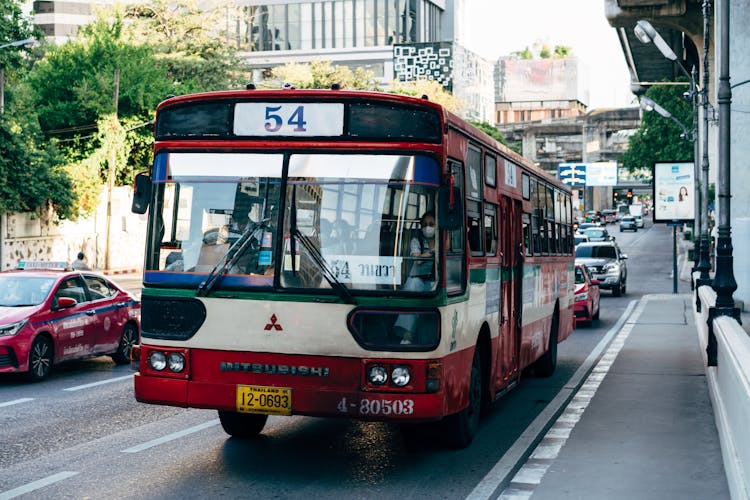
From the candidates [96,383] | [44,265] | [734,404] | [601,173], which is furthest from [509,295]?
[601,173]

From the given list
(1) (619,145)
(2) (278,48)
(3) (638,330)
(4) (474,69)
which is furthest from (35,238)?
(1) (619,145)

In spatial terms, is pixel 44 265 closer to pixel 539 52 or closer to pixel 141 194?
pixel 141 194

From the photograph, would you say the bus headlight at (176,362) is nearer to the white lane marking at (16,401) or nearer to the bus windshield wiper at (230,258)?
the bus windshield wiper at (230,258)

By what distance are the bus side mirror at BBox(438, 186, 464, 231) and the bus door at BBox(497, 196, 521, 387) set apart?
318 centimetres

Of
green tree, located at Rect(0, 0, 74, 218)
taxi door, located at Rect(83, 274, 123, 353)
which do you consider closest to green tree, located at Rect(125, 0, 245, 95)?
green tree, located at Rect(0, 0, 74, 218)

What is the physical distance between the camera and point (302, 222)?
8.60 metres

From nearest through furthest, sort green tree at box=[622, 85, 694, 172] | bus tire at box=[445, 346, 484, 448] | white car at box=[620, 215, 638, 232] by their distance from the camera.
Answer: bus tire at box=[445, 346, 484, 448] < green tree at box=[622, 85, 694, 172] < white car at box=[620, 215, 638, 232]

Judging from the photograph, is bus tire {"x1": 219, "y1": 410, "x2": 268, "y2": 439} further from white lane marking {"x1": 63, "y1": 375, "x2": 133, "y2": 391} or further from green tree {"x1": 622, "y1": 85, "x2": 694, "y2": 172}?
green tree {"x1": 622, "y1": 85, "x2": 694, "y2": 172}

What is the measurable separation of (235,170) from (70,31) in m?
119

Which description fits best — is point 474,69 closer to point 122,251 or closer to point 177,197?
point 122,251

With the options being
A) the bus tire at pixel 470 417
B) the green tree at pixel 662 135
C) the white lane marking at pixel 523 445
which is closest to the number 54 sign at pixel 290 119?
the bus tire at pixel 470 417

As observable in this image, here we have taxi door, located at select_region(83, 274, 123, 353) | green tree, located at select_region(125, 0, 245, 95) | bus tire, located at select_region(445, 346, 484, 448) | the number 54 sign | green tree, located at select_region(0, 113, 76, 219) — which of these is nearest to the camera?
the number 54 sign

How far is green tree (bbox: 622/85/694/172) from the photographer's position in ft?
252

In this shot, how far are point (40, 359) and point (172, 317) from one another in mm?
7001
